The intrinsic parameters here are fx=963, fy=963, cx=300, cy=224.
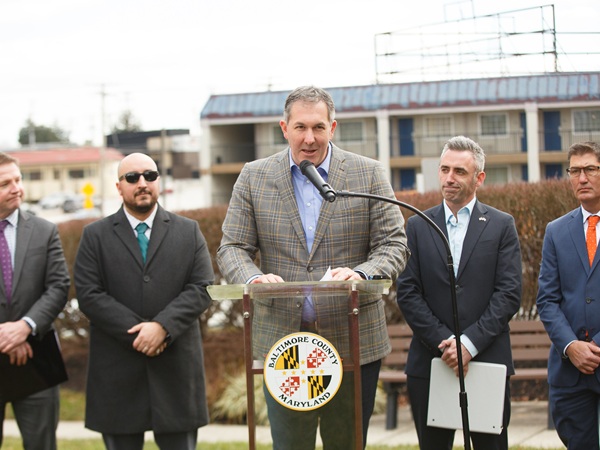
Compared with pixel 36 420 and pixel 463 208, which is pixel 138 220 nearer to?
pixel 36 420

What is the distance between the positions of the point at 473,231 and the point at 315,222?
1.21m

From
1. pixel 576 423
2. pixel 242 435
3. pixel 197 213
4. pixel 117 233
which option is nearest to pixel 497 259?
pixel 576 423

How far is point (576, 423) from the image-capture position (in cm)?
573

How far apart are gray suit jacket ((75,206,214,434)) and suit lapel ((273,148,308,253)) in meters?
1.51

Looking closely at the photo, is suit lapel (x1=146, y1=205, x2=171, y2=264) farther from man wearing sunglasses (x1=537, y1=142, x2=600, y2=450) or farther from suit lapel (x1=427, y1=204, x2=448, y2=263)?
man wearing sunglasses (x1=537, y1=142, x2=600, y2=450)

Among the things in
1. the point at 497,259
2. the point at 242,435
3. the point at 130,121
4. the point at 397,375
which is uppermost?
the point at 130,121

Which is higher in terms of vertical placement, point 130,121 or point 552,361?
point 130,121

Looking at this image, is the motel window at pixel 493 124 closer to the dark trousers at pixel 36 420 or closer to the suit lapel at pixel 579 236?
the suit lapel at pixel 579 236

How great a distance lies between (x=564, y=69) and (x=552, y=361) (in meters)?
3.48

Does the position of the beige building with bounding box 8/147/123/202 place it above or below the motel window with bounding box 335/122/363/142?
above

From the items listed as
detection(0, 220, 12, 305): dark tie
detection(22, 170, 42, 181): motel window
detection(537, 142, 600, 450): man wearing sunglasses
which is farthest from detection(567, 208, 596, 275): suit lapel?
detection(22, 170, 42, 181): motel window

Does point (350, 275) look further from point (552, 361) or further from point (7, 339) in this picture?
point (7, 339)

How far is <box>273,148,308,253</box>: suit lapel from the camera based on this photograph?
524 centimetres

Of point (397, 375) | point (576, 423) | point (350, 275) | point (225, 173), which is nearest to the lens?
point (350, 275)
